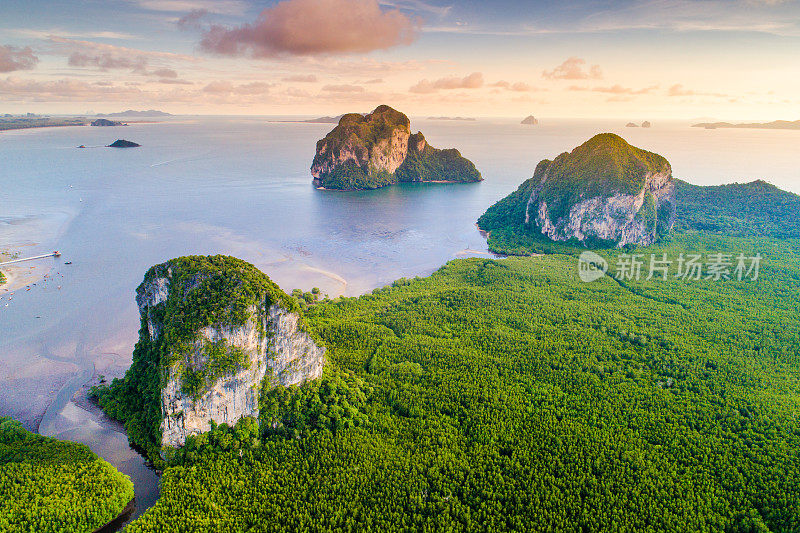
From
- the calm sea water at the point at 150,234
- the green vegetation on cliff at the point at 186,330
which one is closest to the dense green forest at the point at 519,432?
the green vegetation on cliff at the point at 186,330

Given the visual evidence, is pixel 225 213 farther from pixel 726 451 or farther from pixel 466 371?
pixel 726 451

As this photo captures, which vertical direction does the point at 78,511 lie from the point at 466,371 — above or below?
below

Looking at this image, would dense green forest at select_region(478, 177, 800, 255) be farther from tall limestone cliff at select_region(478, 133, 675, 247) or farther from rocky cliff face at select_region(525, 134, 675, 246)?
rocky cliff face at select_region(525, 134, 675, 246)

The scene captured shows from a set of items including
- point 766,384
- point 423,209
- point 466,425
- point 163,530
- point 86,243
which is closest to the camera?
point 163,530

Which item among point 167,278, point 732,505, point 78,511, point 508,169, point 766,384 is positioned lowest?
point 78,511

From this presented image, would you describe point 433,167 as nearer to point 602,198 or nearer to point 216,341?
point 602,198

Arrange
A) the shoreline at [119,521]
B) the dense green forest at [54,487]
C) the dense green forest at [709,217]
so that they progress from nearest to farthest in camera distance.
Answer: the dense green forest at [54,487] < the shoreline at [119,521] < the dense green forest at [709,217]

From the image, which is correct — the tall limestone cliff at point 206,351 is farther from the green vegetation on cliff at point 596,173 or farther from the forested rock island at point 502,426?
the green vegetation on cliff at point 596,173

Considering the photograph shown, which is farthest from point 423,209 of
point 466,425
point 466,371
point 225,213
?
point 466,425
